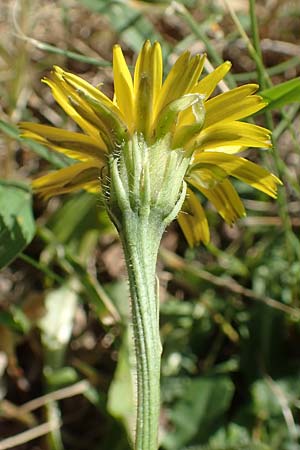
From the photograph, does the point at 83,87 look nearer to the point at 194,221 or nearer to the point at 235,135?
the point at 235,135

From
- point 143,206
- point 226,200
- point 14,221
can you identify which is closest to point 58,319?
point 14,221

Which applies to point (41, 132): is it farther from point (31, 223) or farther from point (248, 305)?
point (248, 305)

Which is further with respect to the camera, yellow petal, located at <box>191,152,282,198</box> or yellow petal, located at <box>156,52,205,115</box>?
yellow petal, located at <box>191,152,282,198</box>

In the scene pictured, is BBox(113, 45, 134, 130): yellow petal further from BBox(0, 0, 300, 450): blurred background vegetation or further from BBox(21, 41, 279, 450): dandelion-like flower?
BBox(0, 0, 300, 450): blurred background vegetation

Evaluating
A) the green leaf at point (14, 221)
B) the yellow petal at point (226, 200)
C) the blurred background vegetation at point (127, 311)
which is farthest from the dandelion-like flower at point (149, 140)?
the blurred background vegetation at point (127, 311)

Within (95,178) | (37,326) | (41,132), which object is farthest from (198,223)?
(37,326)

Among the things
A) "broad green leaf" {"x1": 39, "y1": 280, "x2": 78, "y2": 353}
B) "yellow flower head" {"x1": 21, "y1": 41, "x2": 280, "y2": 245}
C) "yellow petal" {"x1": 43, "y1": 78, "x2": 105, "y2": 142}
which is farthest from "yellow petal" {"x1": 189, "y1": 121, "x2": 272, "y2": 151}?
"broad green leaf" {"x1": 39, "y1": 280, "x2": 78, "y2": 353}
